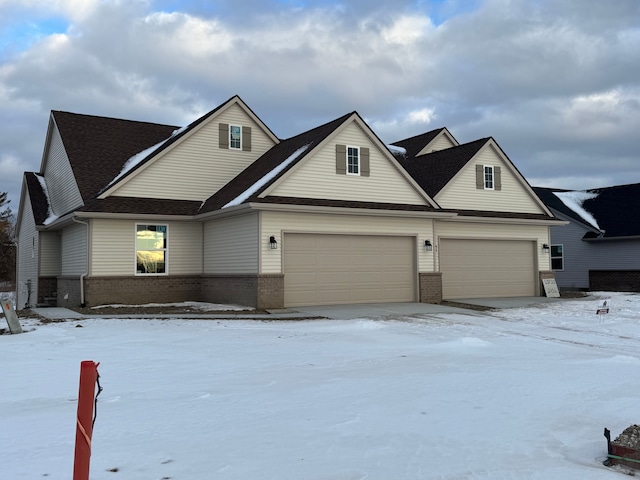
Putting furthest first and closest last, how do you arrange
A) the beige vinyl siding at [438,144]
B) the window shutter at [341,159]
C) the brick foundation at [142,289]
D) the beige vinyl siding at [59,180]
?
1. the beige vinyl siding at [438,144]
2. the beige vinyl siding at [59,180]
3. the window shutter at [341,159]
4. the brick foundation at [142,289]

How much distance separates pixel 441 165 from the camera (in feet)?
83.4

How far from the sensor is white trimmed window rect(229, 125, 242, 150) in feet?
75.5

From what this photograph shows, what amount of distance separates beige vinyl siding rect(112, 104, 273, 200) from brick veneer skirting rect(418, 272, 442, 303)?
8.20m

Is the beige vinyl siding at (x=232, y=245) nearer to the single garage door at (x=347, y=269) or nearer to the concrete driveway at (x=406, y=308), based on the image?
the single garage door at (x=347, y=269)

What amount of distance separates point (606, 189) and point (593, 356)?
92.7ft

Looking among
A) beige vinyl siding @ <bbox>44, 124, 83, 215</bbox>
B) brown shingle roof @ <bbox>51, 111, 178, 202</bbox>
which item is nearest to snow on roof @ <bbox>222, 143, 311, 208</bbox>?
brown shingle roof @ <bbox>51, 111, 178, 202</bbox>

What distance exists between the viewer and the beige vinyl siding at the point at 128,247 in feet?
64.0

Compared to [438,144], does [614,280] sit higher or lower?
lower

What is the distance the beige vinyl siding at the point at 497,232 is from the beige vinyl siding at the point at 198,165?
25.9 feet

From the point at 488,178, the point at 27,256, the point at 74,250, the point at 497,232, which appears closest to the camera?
the point at 74,250

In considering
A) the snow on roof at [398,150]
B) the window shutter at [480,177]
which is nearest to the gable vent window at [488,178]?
the window shutter at [480,177]

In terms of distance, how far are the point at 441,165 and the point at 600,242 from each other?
12.1 m

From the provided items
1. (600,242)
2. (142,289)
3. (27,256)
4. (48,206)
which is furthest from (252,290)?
(600,242)

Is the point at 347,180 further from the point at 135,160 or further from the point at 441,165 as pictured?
the point at 135,160
